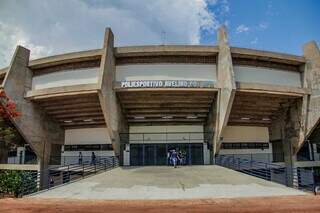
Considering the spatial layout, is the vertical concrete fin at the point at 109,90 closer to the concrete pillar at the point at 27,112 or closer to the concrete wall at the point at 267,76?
the concrete pillar at the point at 27,112

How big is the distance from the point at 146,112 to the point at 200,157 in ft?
24.0

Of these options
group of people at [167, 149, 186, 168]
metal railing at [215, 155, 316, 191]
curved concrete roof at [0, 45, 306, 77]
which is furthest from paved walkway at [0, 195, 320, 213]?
curved concrete roof at [0, 45, 306, 77]

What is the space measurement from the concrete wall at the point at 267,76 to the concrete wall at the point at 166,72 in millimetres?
2378

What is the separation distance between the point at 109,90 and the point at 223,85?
9.64m

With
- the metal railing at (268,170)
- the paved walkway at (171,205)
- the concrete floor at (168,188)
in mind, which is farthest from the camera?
the metal railing at (268,170)

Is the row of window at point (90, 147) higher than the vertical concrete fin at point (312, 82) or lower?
lower

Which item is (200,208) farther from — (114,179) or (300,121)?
(300,121)

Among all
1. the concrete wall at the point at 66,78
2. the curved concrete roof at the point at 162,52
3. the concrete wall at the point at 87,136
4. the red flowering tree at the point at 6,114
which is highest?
the curved concrete roof at the point at 162,52

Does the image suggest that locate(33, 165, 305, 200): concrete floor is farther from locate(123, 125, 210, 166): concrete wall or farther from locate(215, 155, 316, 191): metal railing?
locate(123, 125, 210, 166): concrete wall

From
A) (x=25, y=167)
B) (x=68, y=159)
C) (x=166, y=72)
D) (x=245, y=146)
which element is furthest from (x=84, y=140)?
(x=245, y=146)

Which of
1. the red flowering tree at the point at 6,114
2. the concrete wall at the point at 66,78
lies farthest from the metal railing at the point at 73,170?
the concrete wall at the point at 66,78

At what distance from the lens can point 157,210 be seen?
9234 millimetres

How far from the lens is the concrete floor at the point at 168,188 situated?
12188mm

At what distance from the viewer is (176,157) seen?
23703mm
